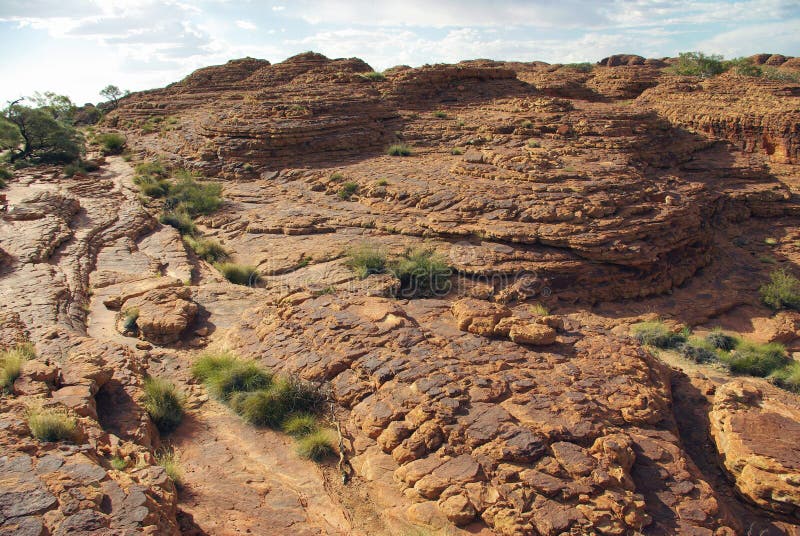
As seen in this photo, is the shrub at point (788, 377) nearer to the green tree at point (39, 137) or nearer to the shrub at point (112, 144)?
the green tree at point (39, 137)

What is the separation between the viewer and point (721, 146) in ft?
70.8

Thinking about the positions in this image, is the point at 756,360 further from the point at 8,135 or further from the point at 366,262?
the point at 8,135

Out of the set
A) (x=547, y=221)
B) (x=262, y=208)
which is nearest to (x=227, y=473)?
(x=547, y=221)

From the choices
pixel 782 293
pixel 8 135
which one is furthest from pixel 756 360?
pixel 8 135

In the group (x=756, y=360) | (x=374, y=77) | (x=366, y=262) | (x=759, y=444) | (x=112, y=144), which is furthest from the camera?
(x=374, y=77)

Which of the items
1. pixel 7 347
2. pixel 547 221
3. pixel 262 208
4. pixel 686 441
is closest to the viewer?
pixel 686 441

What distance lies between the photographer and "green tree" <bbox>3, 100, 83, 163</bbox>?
22.0m

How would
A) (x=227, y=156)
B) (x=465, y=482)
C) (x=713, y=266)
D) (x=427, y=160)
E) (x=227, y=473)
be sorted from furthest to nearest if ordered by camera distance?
(x=227, y=156) < (x=427, y=160) < (x=713, y=266) < (x=227, y=473) < (x=465, y=482)

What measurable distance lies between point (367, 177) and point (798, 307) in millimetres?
12439

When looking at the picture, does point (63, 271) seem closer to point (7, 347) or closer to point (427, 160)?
point (7, 347)

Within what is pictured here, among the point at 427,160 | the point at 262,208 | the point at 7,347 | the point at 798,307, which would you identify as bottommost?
the point at 798,307

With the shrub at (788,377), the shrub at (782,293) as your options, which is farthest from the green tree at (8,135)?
the shrub at (782,293)

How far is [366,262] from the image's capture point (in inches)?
450

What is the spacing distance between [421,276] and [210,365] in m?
5.20
